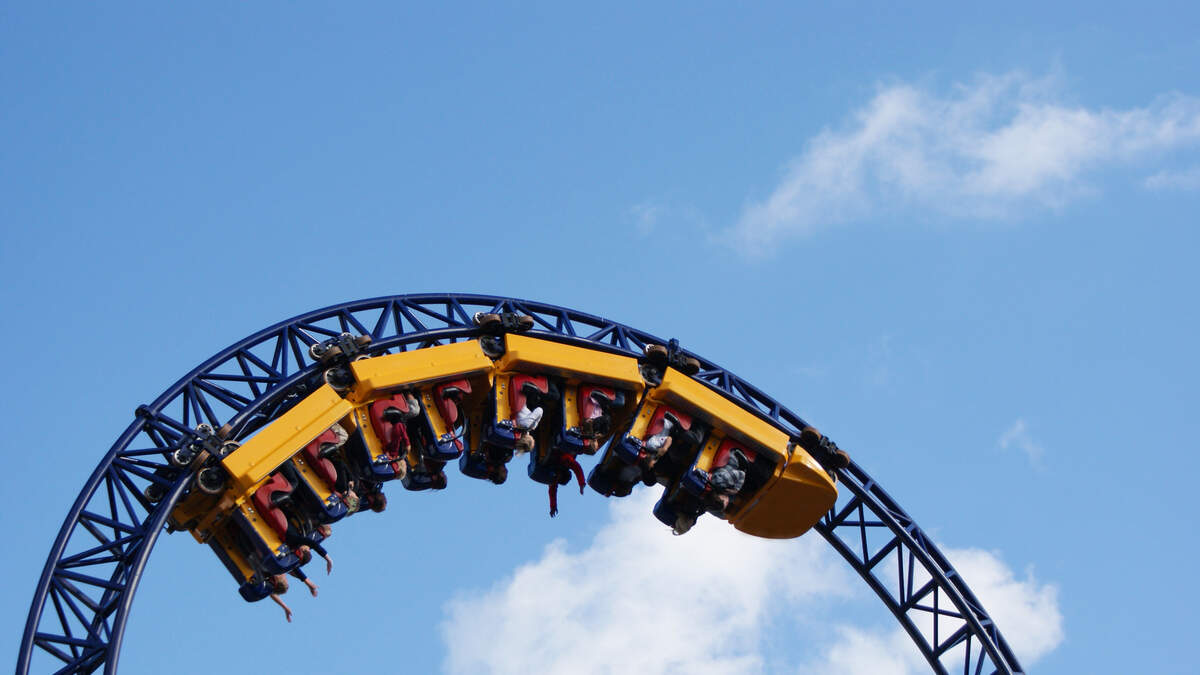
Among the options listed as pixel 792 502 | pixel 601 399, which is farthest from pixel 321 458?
pixel 792 502

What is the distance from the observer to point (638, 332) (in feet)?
64.6

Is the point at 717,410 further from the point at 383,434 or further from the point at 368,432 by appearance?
the point at 368,432

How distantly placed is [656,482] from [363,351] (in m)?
4.00

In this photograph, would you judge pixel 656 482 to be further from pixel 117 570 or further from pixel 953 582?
pixel 117 570

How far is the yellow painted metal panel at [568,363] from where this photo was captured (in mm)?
18359

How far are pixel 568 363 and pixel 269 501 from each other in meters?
3.62

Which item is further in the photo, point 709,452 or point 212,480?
point 709,452

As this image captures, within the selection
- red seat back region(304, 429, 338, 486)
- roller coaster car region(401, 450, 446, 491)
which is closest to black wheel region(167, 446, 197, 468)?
red seat back region(304, 429, 338, 486)

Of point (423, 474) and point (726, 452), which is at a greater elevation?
point (726, 452)

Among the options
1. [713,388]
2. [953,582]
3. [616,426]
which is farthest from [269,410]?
[953,582]

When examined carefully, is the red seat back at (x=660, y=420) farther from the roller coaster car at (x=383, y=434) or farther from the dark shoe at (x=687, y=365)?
the roller coaster car at (x=383, y=434)

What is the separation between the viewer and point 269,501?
55.6ft

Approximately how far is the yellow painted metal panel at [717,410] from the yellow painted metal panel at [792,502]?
300mm

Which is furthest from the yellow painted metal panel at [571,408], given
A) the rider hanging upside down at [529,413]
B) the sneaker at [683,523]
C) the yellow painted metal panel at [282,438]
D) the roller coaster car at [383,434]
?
the yellow painted metal panel at [282,438]
